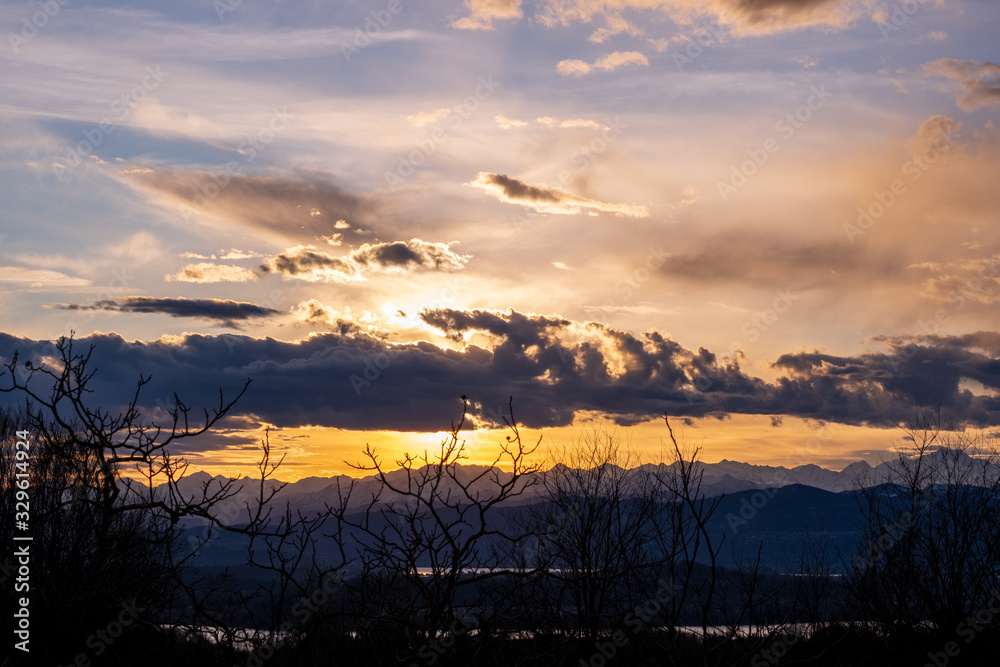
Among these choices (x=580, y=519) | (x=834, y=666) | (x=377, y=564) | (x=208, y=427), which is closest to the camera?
(x=208, y=427)

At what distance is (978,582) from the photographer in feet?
93.4

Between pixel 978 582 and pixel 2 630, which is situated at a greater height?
pixel 2 630

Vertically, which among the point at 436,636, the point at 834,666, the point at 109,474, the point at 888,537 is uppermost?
the point at 109,474

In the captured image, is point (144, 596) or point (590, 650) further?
point (590, 650)

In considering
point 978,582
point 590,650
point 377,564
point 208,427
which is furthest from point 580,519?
point 208,427

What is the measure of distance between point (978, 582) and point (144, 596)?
105 ft

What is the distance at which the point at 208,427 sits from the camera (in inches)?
194

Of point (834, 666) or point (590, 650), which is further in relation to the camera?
point (834, 666)

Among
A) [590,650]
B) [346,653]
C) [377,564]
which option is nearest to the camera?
[377,564]

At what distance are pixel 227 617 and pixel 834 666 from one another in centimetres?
3138

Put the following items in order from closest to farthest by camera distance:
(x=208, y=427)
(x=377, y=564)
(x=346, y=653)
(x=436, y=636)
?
(x=208, y=427), (x=436, y=636), (x=377, y=564), (x=346, y=653)

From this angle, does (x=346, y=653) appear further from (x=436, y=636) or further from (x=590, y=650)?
(x=590, y=650)

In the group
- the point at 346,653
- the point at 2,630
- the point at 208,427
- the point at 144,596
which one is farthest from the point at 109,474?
the point at 346,653

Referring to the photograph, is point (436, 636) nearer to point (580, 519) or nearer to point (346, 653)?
point (346, 653)
